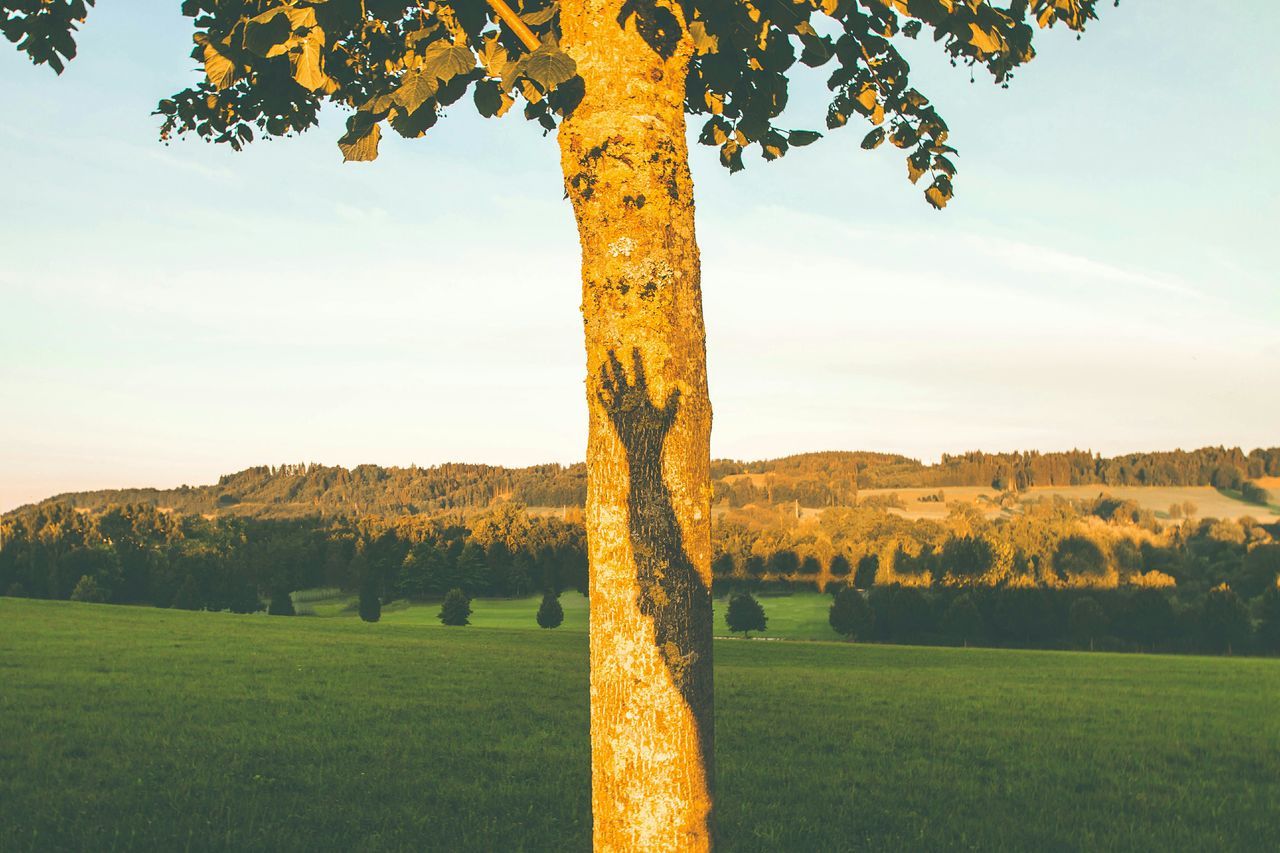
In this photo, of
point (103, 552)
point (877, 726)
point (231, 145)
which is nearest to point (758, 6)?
point (231, 145)

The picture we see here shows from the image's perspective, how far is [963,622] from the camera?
257ft

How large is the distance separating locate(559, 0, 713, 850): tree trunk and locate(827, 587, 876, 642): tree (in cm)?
8169

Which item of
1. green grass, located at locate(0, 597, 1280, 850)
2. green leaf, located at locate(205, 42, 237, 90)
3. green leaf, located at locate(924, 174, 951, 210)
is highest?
green leaf, located at locate(924, 174, 951, 210)

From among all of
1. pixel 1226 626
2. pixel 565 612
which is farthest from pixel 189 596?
pixel 1226 626

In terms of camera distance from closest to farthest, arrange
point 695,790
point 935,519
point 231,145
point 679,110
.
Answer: point 695,790 < point 679,110 < point 231,145 < point 935,519

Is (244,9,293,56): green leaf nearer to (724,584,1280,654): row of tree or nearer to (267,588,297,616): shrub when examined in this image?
(724,584,1280,654): row of tree

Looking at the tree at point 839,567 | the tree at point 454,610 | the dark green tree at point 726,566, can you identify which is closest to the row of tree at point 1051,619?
the dark green tree at point 726,566

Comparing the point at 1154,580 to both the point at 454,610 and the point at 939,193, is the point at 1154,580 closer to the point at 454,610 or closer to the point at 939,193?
the point at 454,610

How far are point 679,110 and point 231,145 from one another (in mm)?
6487

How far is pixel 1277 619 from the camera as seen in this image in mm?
75188

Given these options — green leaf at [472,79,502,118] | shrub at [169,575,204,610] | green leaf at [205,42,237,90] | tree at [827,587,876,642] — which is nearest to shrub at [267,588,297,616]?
shrub at [169,575,204,610]

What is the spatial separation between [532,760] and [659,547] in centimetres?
967

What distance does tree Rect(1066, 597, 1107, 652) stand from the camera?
254 feet

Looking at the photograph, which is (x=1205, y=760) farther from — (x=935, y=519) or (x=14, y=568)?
(x=935, y=519)
